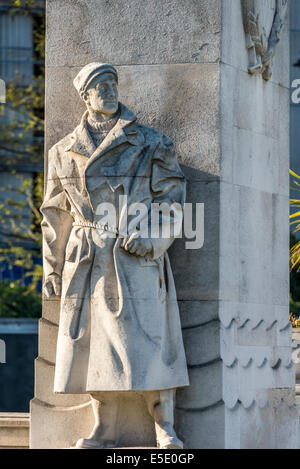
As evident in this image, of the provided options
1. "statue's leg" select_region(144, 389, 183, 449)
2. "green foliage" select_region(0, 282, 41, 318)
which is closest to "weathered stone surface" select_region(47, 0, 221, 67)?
"statue's leg" select_region(144, 389, 183, 449)

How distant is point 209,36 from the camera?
12.3 meters

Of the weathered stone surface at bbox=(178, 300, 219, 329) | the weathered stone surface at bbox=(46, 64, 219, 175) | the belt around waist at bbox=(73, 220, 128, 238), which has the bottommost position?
the weathered stone surface at bbox=(178, 300, 219, 329)

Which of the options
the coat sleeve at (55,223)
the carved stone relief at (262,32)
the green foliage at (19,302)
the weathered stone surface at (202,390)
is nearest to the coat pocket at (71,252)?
the coat sleeve at (55,223)

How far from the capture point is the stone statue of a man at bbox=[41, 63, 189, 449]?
1173 cm

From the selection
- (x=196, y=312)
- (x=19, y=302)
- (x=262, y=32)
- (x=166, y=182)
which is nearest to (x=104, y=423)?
(x=196, y=312)

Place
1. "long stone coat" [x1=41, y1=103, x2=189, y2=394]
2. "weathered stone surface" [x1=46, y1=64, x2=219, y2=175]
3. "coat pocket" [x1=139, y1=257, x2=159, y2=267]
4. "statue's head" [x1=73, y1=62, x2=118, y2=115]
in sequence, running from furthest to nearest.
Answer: "weathered stone surface" [x1=46, y1=64, x2=219, y2=175] → "statue's head" [x1=73, y1=62, x2=118, y2=115] → "coat pocket" [x1=139, y1=257, x2=159, y2=267] → "long stone coat" [x1=41, y1=103, x2=189, y2=394]

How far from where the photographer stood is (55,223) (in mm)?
12180

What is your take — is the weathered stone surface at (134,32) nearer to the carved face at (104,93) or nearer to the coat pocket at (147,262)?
the carved face at (104,93)

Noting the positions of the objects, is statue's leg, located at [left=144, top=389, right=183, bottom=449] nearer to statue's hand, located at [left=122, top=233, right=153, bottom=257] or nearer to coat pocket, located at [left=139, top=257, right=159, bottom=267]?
coat pocket, located at [left=139, top=257, right=159, bottom=267]

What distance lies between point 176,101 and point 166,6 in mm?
Answer: 817

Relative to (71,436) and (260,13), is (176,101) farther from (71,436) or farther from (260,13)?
(71,436)

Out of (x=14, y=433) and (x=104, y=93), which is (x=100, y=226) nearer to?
(x=104, y=93)

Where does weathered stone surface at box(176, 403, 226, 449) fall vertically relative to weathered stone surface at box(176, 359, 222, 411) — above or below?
below

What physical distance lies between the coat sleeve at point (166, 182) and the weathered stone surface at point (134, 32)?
858 millimetres
